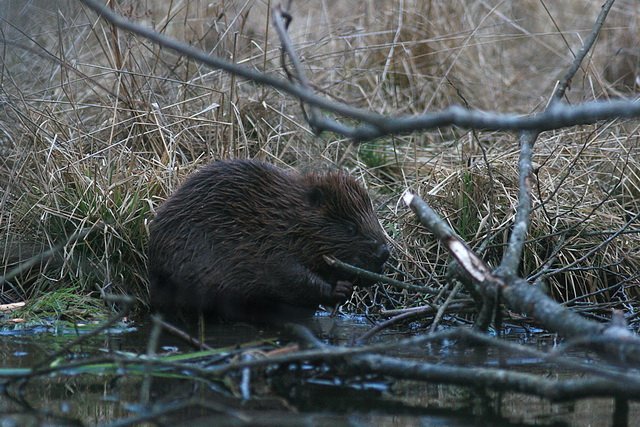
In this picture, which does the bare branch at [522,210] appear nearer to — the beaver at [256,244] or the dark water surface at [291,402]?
the dark water surface at [291,402]

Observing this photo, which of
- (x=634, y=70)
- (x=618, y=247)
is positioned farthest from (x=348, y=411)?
(x=634, y=70)

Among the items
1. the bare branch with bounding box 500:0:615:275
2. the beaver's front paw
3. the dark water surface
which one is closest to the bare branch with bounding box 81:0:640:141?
the dark water surface

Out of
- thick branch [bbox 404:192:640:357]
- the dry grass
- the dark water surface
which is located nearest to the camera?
the dark water surface

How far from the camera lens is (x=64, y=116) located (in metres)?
5.08

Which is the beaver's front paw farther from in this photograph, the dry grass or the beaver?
the dry grass

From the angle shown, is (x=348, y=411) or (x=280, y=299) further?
(x=280, y=299)

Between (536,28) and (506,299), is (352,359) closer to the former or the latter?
(506,299)

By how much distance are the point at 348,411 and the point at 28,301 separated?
2029 mm

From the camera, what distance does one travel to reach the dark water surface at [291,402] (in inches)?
93.4

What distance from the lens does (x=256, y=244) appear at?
387 cm

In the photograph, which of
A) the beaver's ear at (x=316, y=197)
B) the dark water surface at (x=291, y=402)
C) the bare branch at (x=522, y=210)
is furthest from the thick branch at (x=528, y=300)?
the beaver's ear at (x=316, y=197)

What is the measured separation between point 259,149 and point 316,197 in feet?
4.04

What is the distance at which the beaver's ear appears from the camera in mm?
3951

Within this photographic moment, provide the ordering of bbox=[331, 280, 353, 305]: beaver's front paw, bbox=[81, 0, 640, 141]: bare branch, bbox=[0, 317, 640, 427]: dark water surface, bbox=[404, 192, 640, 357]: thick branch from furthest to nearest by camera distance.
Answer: bbox=[331, 280, 353, 305]: beaver's front paw → bbox=[404, 192, 640, 357]: thick branch → bbox=[0, 317, 640, 427]: dark water surface → bbox=[81, 0, 640, 141]: bare branch
